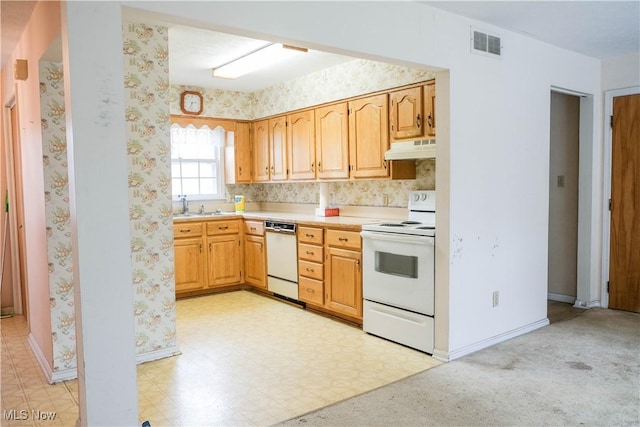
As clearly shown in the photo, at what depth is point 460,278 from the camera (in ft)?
11.4

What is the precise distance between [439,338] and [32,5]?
344cm

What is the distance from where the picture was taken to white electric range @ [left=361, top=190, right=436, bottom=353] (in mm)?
3520

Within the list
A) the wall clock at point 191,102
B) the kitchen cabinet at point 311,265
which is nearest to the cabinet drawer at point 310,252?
the kitchen cabinet at point 311,265

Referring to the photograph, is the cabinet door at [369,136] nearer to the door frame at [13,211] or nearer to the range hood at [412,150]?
the range hood at [412,150]

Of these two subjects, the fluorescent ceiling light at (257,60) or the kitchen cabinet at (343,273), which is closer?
the fluorescent ceiling light at (257,60)

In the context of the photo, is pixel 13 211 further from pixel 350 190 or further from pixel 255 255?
pixel 350 190

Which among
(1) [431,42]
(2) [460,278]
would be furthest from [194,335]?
(1) [431,42]

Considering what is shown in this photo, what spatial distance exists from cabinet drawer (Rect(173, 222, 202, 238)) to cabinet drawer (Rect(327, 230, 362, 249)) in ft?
5.67

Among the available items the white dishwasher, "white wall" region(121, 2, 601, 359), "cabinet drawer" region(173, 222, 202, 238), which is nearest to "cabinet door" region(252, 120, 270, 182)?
the white dishwasher

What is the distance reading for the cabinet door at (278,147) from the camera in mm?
5695

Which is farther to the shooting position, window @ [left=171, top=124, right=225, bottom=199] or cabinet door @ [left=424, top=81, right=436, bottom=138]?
window @ [left=171, top=124, right=225, bottom=199]

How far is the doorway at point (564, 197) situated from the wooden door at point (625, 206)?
37cm

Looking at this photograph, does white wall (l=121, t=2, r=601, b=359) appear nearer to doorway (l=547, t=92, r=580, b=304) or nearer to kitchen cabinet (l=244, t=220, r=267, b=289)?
doorway (l=547, t=92, r=580, b=304)

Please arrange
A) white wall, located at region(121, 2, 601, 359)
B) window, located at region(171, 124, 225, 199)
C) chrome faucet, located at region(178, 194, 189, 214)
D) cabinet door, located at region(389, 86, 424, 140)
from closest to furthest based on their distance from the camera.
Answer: white wall, located at region(121, 2, 601, 359) → cabinet door, located at region(389, 86, 424, 140) → chrome faucet, located at region(178, 194, 189, 214) → window, located at region(171, 124, 225, 199)
